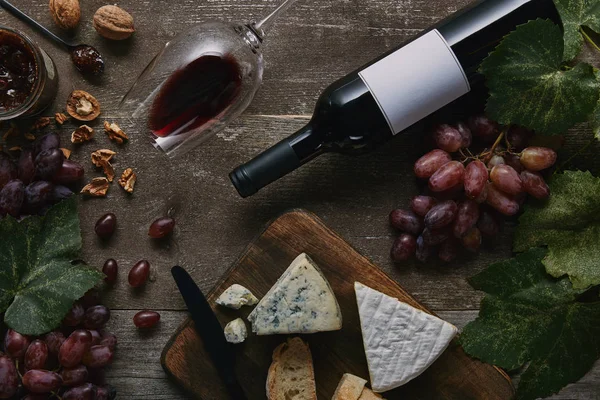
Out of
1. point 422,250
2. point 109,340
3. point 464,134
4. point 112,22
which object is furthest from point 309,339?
point 112,22

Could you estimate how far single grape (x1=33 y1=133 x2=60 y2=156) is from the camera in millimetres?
1204

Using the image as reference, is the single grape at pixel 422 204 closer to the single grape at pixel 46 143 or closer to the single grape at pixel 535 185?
the single grape at pixel 535 185

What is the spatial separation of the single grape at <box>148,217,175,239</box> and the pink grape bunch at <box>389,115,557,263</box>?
16.9 inches

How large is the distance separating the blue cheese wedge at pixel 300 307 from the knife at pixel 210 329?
8 centimetres

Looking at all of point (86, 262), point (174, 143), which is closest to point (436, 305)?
point (174, 143)

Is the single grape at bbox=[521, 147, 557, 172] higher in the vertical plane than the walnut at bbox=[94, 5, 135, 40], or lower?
lower

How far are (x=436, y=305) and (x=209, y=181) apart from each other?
20.2 inches

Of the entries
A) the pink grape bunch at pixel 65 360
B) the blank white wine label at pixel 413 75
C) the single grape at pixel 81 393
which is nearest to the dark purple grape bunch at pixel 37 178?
the pink grape bunch at pixel 65 360

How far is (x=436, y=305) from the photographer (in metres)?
1.24

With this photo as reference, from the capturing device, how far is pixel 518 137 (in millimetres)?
1147

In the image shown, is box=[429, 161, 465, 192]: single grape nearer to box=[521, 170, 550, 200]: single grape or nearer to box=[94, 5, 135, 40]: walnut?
box=[521, 170, 550, 200]: single grape

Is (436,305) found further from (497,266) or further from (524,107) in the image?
(524,107)

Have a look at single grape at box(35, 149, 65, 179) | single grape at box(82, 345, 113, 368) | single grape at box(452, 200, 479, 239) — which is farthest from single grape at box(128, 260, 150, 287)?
single grape at box(452, 200, 479, 239)

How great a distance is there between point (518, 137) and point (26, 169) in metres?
0.91
